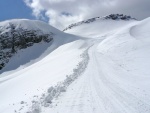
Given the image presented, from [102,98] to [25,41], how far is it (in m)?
60.4

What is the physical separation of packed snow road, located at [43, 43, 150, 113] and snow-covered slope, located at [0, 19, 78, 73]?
4433 cm

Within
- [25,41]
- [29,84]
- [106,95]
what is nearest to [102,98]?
[106,95]

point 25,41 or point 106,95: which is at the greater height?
point 25,41

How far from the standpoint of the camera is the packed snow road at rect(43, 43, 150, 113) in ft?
35.3

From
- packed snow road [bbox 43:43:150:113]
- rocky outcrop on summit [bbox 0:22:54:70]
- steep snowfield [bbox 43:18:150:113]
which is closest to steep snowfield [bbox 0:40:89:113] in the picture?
packed snow road [bbox 43:43:150:113]

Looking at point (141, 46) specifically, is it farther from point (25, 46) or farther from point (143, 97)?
point (25, 46)

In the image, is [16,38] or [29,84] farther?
[16,38]

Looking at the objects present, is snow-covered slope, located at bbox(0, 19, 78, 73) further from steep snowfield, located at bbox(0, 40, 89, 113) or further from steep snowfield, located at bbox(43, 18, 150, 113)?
steep snowfield, located at bbox(43, 18, 150, 113)

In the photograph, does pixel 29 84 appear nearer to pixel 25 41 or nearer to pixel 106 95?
pixel 106 95

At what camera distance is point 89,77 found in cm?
1855

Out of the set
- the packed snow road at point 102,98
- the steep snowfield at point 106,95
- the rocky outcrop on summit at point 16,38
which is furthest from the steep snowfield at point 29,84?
the rocky outcrop on summit at point 16,38

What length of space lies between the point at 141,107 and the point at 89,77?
797cm

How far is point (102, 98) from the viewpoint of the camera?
40.8 ft

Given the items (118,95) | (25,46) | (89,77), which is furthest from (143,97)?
(25,46)
